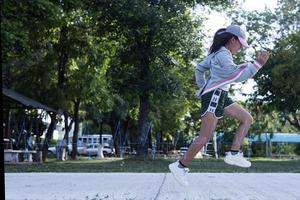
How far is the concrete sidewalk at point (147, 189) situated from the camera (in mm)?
A: 8234

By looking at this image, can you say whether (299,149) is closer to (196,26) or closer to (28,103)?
(196,26)

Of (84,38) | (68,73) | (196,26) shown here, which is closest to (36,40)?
(84,38)

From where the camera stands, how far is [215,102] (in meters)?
6.79

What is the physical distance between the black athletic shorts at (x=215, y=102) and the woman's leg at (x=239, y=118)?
0.49ft

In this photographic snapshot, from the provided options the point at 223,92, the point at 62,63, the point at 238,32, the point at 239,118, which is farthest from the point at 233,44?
the point at 62,63

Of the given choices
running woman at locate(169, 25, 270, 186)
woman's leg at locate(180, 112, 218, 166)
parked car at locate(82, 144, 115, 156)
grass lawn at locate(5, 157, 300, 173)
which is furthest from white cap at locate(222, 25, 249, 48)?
parked car at locate(82, 144, 115, 156)

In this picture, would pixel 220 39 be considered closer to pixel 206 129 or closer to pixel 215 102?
pixel 215 102

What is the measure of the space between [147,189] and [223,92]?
119 inches

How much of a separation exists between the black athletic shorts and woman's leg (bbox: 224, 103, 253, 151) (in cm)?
15

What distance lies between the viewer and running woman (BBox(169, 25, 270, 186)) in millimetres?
6777

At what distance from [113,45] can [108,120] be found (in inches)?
1074

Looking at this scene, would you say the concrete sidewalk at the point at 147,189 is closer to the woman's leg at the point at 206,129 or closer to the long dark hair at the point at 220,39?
the woman's leg at the point at 206,129

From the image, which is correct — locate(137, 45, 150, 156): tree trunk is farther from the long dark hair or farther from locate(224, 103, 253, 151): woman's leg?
locate(224, 103, 253, 151): woman's leg

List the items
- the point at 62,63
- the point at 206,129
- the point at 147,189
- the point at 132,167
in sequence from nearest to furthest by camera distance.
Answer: the point at 206,129
the point at 147,189
the point at 132,167
the point at 62,63
